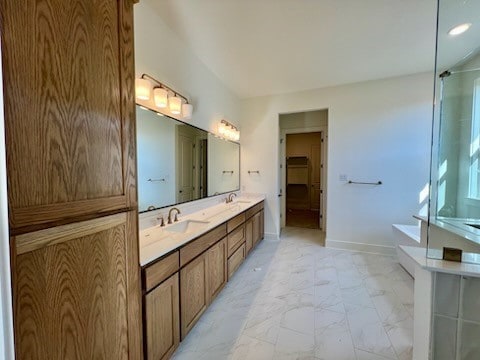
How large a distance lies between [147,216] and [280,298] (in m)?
1.60

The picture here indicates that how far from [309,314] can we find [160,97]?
97.5 inches

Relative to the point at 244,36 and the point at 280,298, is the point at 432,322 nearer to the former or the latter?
the point at 280,298

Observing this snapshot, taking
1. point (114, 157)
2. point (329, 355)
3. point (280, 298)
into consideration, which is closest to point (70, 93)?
point (114, 157)

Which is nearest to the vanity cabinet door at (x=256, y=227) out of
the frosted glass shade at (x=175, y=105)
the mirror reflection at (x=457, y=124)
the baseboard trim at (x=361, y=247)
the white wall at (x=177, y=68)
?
the baseboard trim at (x=361, y=247)

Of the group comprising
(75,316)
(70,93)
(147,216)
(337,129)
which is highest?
(337,129)

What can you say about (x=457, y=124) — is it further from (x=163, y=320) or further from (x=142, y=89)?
(x=163, y=320)

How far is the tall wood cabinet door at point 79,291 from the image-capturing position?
0.69m

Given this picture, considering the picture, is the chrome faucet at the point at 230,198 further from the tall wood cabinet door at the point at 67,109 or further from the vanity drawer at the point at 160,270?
the tall wood cabinet door at the point at 67,109

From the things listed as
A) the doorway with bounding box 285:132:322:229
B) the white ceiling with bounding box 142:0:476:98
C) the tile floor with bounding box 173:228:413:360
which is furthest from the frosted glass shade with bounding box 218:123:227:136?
the doorway with bounding box 285:132:322:229

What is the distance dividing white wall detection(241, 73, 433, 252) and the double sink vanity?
212cm

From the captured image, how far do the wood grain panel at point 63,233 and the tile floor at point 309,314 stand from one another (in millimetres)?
1248

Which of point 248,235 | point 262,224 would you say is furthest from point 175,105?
point 262,224

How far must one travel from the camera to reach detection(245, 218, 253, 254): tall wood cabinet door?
312cm

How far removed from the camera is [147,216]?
194 cm
